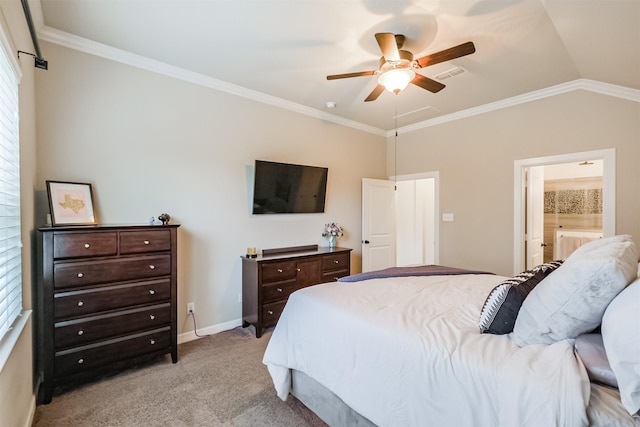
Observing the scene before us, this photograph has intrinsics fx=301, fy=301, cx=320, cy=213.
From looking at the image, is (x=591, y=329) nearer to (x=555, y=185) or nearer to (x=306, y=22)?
(x=306, y=22)

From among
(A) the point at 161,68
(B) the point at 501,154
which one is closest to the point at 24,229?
(A) the point at 161,68

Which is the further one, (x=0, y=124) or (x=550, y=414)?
(x=0, y=124)

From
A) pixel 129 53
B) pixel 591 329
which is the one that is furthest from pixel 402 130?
pixel 591 329

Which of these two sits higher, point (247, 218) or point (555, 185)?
point (555, 185)

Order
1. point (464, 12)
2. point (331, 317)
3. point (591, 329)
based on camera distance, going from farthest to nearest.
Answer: point (464, 12)
point (331, 317)
point (591, 329)

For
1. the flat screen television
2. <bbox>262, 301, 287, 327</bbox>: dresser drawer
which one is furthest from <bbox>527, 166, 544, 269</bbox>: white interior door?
<bbox>262, 301, 287, 327</bbox>: dresser drawer

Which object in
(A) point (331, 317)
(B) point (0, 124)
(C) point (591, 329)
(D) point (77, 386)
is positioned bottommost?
(D) point (77, 386)

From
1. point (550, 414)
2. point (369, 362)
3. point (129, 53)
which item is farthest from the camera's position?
point (129, 53)

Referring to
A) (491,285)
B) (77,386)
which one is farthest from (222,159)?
(491,285)

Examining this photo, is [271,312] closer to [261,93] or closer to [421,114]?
[261,93]

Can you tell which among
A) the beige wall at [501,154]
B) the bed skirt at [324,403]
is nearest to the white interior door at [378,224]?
the beige wall at [501,154]

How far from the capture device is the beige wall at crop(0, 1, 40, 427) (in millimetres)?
1491

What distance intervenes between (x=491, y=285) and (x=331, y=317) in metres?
1.39

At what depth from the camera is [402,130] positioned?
5082 millimetres
